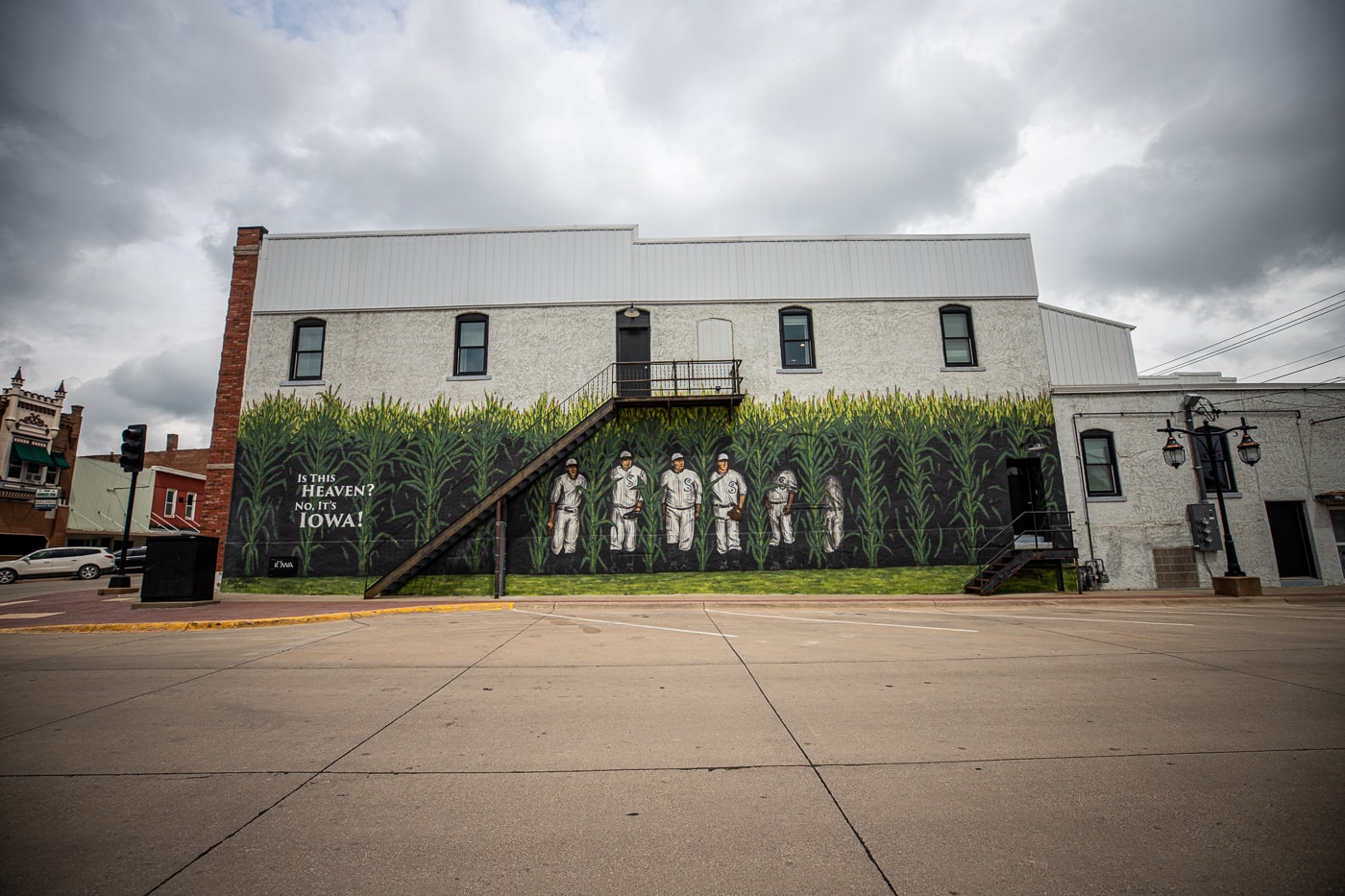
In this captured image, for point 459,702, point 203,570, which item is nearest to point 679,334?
point 203,570

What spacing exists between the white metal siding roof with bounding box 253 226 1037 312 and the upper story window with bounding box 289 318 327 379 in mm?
534

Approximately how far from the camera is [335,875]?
107 inches

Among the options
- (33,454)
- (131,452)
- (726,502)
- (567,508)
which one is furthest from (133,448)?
(33,454)

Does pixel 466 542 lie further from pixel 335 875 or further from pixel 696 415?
pixel 335 875

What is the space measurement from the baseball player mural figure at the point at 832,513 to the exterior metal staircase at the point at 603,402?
360 centimetres

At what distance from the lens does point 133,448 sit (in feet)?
54.3

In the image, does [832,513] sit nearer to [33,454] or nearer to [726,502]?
[726,502]

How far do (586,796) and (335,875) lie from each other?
1.31 meters

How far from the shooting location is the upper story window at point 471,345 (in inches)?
752

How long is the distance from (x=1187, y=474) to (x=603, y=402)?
17.3 m

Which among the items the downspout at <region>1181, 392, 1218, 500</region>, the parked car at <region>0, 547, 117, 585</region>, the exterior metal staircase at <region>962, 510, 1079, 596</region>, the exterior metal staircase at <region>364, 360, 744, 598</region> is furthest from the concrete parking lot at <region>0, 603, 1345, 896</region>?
the parked car at <region>0, 547, 117, 585</region>

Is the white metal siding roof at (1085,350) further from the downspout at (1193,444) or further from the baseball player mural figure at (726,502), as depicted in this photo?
the baseball player mural figure at (726,502)

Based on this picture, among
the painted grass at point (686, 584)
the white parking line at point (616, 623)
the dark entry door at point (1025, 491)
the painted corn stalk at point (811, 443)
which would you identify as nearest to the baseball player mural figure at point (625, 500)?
the painted grass at point (686, 584)

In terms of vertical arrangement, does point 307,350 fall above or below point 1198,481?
above
